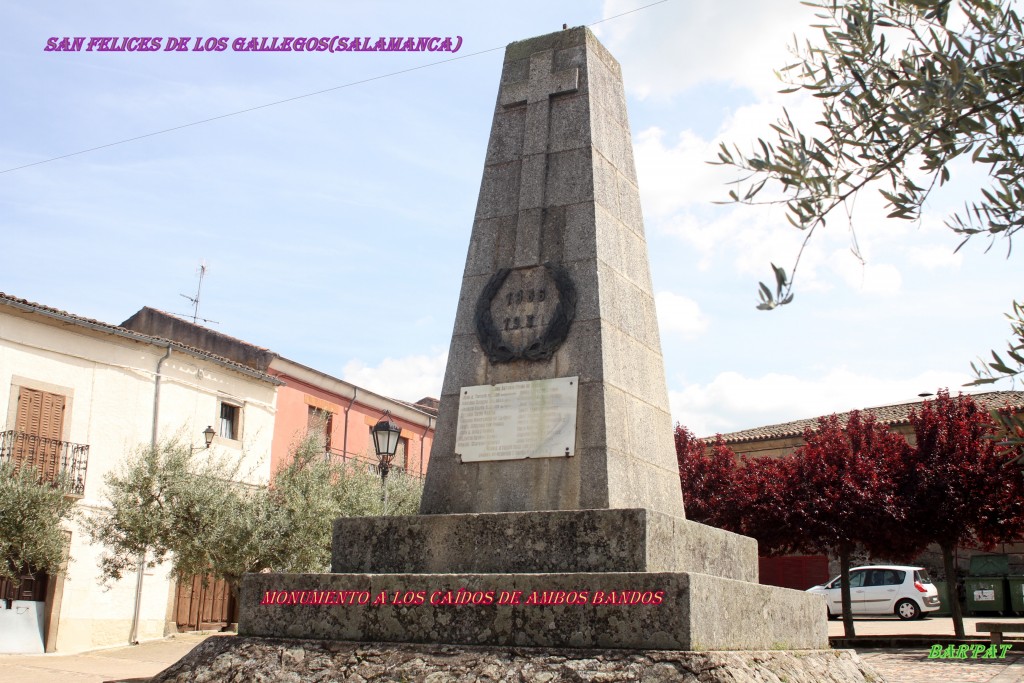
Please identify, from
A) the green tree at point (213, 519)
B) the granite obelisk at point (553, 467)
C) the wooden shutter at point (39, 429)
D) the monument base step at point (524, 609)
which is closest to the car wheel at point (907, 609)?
the green tree at point (213, 519)

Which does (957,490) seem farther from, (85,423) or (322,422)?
(85,423)

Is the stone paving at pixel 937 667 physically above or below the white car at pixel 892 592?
below

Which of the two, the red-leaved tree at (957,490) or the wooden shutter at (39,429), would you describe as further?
the wooden shutter at (39,429)

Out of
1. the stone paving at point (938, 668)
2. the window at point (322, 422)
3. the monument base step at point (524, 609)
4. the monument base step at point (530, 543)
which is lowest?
the stone paving at point (938, 668)

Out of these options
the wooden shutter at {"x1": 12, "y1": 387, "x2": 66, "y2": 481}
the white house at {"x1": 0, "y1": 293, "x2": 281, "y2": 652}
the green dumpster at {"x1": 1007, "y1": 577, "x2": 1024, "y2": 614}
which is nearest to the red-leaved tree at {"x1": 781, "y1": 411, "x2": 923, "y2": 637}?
the green dumpster at {"x1": 1007, "y1": 577, "x2": 1024, "y2": 614}

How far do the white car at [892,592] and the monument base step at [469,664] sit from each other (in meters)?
18.7

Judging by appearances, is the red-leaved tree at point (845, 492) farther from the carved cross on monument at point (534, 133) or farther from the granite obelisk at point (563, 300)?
the carved cross on monument at point (534, 133)

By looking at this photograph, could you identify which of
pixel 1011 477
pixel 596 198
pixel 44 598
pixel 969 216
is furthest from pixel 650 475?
pixel 44 598

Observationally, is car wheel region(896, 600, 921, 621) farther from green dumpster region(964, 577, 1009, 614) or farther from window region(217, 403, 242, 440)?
window region(217, 403, 242, 440)

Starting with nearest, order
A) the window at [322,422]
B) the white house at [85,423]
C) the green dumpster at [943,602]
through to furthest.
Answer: the white house at [85,423] < the window at [322,422] < the green dumpster at [943,602]

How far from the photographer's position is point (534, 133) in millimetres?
7711

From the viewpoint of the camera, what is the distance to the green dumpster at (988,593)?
84.4 feet

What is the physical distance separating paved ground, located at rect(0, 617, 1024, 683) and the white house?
0.80 metres

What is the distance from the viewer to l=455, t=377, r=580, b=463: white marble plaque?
6656mm
